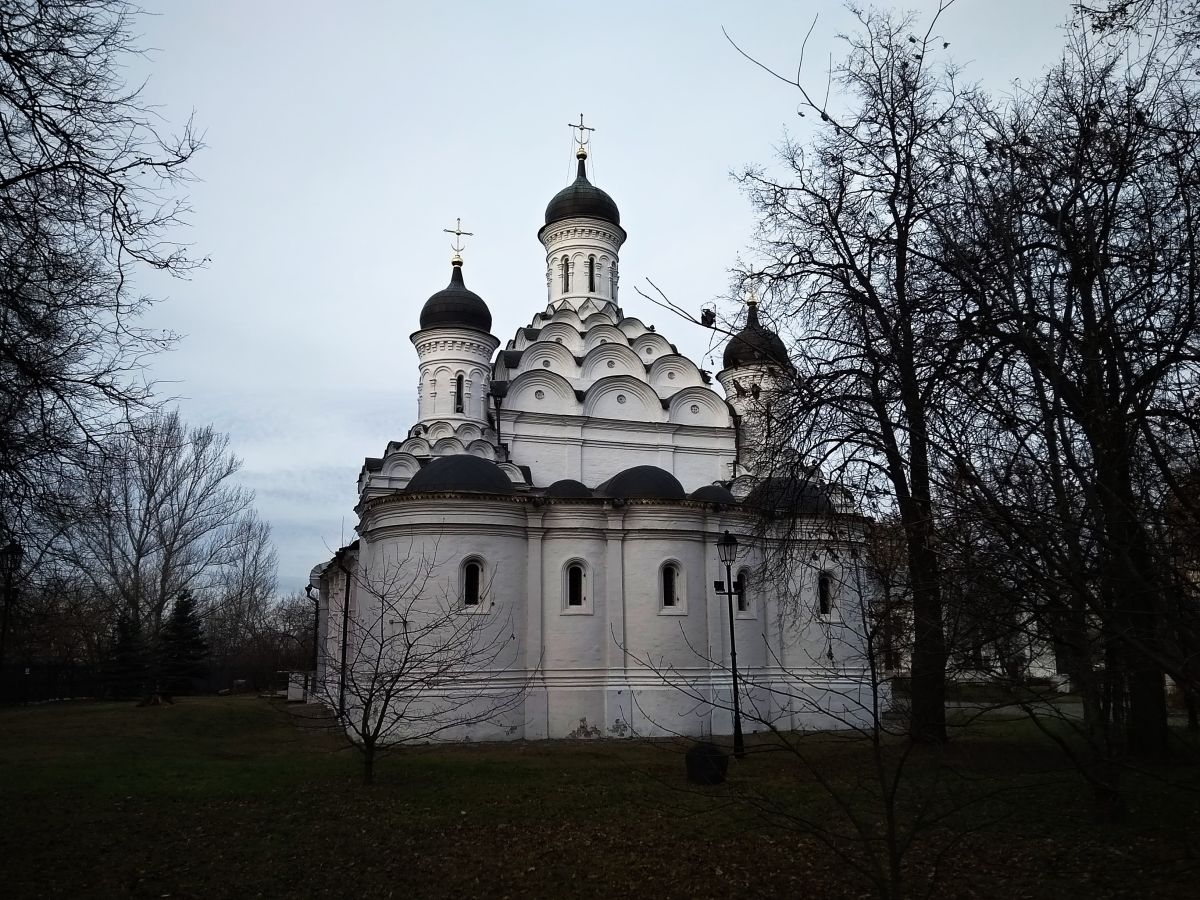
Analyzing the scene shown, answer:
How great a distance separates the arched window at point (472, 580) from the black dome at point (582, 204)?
519 inches

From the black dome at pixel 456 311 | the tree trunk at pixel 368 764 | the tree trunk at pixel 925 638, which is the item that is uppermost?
the black dome at pixel 456 311

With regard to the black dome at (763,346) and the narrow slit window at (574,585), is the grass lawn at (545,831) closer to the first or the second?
the black dome at (763,346)

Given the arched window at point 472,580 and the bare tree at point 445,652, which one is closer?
the bare tree at point 445,652

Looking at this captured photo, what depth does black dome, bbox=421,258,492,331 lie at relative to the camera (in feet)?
82.2

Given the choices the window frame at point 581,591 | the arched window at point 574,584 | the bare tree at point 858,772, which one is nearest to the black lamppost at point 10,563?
the bare tree at point 858,772

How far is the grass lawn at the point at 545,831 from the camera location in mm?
6762

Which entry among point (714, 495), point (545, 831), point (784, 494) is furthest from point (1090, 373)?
point (714, 495)

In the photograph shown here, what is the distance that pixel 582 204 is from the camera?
26.6 meters

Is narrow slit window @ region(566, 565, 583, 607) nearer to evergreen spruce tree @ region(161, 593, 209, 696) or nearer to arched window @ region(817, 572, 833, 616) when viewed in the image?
arched window @ region(817, 572, 833, 616)

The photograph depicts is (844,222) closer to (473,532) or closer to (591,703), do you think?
(473,532)

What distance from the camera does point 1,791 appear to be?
10148 mm

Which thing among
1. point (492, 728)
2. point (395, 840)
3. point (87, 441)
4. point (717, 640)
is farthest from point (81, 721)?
point (87, 441)

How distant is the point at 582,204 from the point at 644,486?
11.5 meters

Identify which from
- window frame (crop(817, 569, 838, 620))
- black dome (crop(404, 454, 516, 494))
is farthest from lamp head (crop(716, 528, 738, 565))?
window frame (crop(817, 569, 838, 620))
